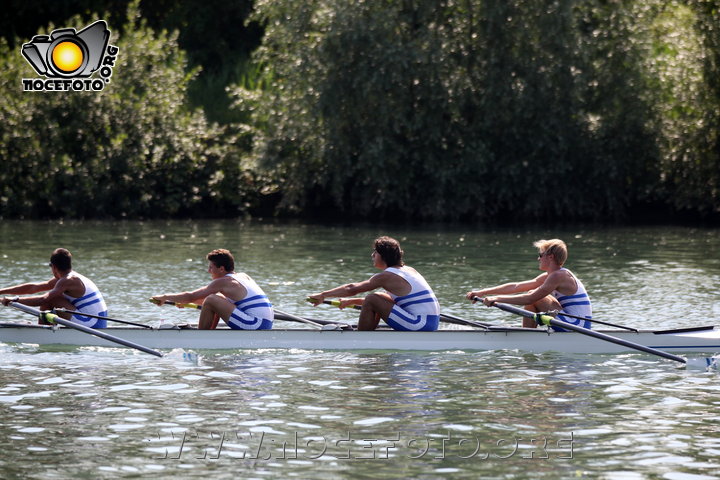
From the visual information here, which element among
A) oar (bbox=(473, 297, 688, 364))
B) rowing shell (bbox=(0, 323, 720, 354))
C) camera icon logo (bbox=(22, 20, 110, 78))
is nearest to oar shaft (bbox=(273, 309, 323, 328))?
rowing shell (bbox=(0, 323, 720, 354))

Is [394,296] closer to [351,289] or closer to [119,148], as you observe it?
[351,289]

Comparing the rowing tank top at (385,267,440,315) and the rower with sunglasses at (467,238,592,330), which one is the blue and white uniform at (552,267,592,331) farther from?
the rowing tank top at (385,267,440,315)

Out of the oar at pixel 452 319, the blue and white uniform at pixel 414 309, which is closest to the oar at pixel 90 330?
the oar at pixel 452 319

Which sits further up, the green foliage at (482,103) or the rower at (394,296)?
the green foliage at (482,103)

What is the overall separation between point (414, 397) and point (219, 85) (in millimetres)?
40452

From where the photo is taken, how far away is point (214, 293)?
16.5 meters

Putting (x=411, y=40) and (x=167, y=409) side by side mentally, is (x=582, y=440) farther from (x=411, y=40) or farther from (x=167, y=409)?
(x=411, y=40)

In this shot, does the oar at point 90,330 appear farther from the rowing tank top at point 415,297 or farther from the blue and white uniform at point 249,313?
the rowing tank top at point 415,297

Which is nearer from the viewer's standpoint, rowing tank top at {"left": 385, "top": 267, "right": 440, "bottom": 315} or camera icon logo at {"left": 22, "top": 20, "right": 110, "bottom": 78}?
rowing tank top at {"left": 385, "top": 267, "right": 440, "bottom": 315}

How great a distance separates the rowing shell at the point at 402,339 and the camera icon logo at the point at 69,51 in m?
30.1

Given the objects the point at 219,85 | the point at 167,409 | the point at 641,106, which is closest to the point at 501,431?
the point at 167,409

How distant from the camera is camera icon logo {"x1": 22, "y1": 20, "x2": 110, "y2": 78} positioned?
45.3m

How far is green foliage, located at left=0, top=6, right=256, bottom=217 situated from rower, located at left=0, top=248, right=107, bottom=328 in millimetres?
28059

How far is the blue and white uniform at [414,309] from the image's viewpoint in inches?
641
